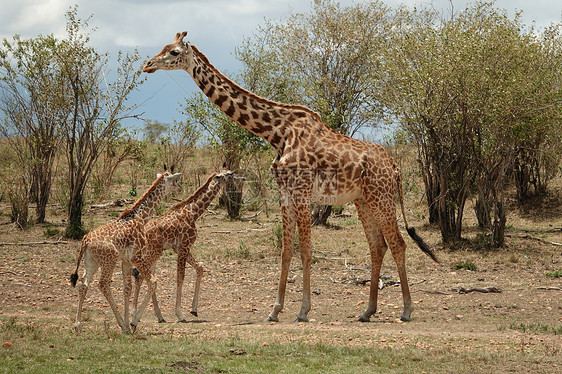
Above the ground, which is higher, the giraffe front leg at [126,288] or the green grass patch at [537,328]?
the giraffe front leg at [126,288]

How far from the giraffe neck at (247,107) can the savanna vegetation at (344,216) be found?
3042 mm

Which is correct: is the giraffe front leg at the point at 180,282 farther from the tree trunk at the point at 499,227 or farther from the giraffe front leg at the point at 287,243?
the tree trunk at the point at 499,227

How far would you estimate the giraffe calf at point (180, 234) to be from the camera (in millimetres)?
9938

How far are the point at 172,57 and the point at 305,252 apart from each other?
3726 mm

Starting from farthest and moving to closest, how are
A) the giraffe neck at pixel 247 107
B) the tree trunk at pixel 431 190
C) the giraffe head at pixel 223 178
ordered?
A: the tree trunk at pixel 431 190 → the giraffe head at pixel 223 178 → the giraffe neck at pixel 247 107

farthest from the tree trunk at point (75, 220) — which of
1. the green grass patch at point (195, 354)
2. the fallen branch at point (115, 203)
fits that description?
the green grass patch at point (195, 354)

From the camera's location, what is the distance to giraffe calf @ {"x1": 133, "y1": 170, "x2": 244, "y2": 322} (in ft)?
32.6

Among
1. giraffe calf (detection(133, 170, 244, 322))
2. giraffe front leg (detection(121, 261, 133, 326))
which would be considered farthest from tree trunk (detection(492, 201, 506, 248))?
giraffe front leg (detection(121, 261, 133, 326))

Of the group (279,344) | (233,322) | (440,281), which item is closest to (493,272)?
(440,281)

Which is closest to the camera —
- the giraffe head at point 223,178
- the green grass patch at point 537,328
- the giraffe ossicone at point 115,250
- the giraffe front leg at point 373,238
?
the giraffe ossicone at point 115,250

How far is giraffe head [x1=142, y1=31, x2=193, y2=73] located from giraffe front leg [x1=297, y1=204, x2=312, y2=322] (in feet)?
9.90

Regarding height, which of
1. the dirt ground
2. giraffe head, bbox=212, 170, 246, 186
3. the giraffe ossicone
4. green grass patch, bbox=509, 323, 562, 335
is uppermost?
giraffe head, bbox=212, 170, 246, 186

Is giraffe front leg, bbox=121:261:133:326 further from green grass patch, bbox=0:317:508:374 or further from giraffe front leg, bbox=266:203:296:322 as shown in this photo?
giraffe front leg, bbox=266:203:296:322

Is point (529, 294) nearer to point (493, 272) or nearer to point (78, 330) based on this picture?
point (493, 272)
